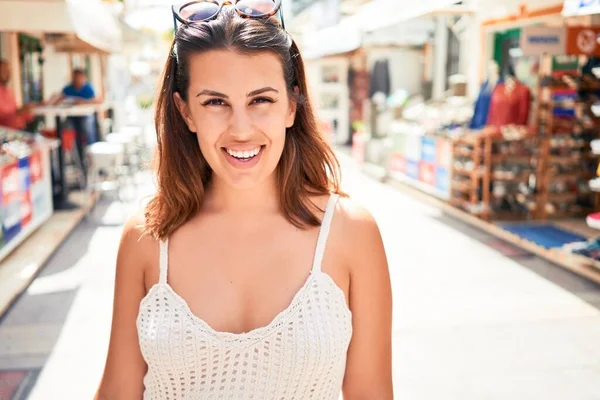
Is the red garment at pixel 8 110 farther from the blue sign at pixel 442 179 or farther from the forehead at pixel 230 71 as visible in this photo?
the forehead at pixel 230 71

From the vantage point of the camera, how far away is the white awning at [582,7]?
4.56 meters

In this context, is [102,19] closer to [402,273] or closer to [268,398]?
[402,273]

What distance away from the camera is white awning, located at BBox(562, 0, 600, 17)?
15.0 feet

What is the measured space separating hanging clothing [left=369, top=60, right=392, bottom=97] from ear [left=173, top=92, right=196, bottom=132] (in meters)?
14.3

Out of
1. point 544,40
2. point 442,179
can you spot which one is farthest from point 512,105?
point 442,179

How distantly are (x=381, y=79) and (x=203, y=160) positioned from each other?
14414 mm

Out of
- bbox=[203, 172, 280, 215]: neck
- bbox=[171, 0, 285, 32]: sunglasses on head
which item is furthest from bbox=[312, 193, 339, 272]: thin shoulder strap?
bbox=[171, 0, 285, 32]: sunglasses on head

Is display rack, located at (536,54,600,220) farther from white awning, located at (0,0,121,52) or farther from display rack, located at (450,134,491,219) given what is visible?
white awning, located at (0,0,121,52)

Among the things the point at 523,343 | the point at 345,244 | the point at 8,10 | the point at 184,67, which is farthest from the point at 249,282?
the point at 8,10

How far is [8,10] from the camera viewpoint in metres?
6.68

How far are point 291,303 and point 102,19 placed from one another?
322 inches

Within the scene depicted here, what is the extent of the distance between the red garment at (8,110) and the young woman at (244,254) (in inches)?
258

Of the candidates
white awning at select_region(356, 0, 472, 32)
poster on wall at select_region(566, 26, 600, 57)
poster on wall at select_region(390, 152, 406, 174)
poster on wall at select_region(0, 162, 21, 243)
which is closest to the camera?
poster on wall at select_region(0, 162, 21, 243)

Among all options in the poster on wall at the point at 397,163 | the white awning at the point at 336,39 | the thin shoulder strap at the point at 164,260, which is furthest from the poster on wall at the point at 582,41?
the thin shoulder strap at the point at 164,260
